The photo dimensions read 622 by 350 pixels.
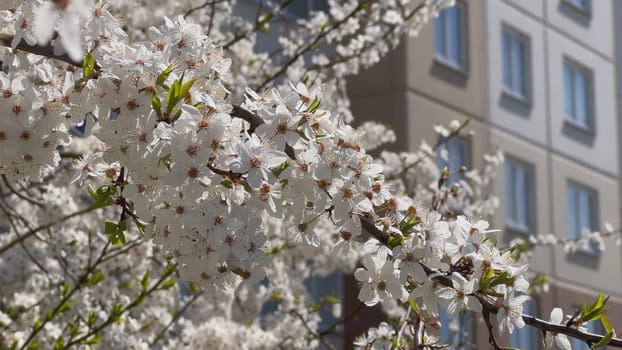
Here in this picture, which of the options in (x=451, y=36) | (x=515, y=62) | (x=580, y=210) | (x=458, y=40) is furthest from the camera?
(x=580, y=210)

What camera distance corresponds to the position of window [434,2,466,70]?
18.2 m

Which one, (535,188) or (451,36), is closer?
(451,36)

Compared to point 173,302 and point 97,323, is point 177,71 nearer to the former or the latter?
point 97,323

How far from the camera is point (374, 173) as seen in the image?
3.14 m

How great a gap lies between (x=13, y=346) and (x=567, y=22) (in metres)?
17.0

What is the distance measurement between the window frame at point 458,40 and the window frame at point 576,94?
9.79 feet

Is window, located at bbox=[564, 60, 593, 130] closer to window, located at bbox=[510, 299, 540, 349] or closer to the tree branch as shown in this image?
window, located at bbox=[510, 299, 540, 349]

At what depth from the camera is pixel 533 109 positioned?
1972 cm

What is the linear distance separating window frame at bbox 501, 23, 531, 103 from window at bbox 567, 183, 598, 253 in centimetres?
206

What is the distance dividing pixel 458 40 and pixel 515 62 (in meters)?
1.63

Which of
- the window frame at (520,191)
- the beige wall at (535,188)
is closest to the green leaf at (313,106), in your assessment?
the beige wall at (535,188)

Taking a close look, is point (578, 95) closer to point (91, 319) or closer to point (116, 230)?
point (91, 319)

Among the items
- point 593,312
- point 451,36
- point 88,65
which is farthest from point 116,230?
point 451,36

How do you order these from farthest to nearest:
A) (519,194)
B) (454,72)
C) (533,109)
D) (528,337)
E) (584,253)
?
(584,253), (533,109), (519,194), (528,337), (454,72)
